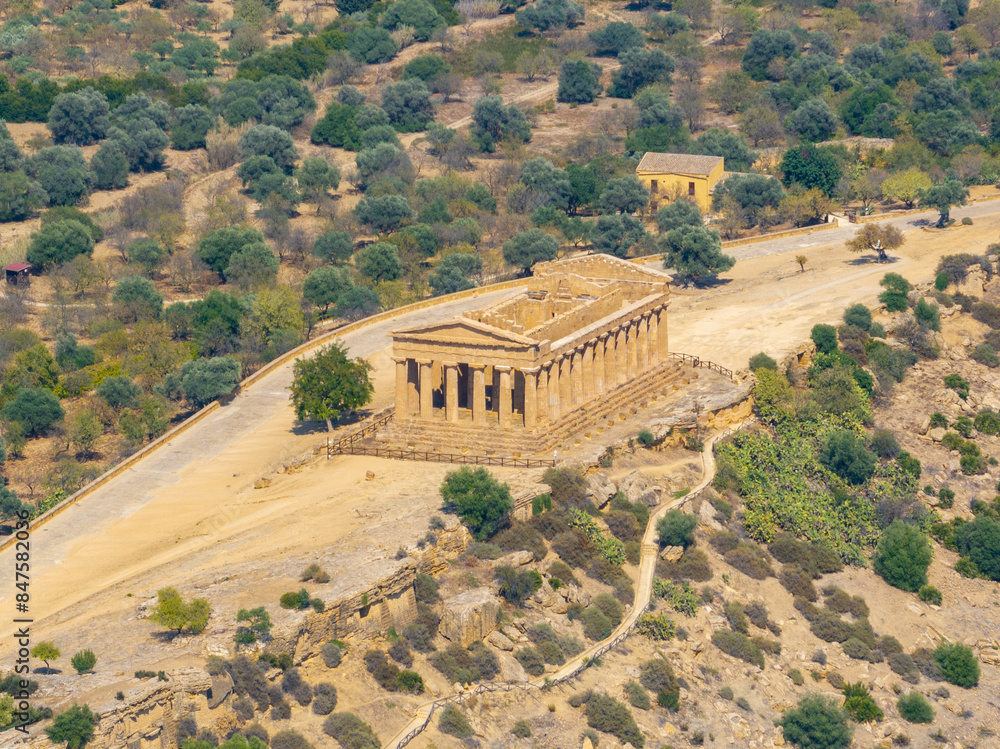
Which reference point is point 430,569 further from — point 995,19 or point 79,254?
point 995,19

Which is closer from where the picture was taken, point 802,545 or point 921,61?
point 802,545

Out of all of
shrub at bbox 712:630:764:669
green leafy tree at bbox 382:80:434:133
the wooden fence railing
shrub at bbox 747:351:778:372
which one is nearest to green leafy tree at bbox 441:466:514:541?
shrub at bbox 712:630:764:669

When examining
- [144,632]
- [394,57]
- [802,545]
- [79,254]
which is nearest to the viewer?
[144,632]

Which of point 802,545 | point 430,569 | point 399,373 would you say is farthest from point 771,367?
point 430,569

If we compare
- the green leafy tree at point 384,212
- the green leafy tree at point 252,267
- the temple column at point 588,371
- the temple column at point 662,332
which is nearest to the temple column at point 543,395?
the temple column at point 588,371

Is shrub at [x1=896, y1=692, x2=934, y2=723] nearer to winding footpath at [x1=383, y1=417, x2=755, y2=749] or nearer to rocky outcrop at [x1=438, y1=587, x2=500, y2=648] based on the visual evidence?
winding footpath at [x1=383, y1=417, x2=755, y2=749]

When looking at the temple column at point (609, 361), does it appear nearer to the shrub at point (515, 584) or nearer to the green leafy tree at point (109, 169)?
the shrub at point (515, 584)

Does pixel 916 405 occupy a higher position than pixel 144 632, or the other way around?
pixel 144 632
